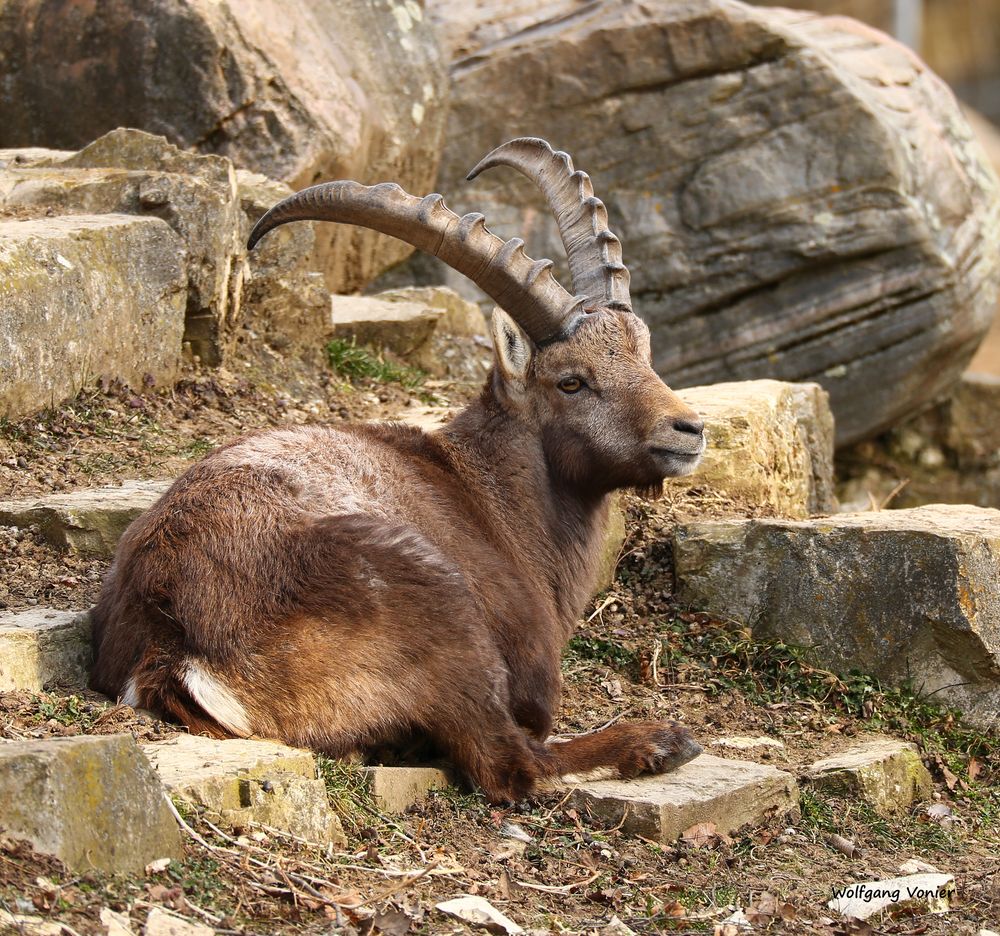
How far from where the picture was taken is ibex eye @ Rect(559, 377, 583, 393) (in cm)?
583

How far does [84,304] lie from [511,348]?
8.08ft

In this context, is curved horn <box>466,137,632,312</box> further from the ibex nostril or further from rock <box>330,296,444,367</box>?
rock <box>330,296,444,367</box>

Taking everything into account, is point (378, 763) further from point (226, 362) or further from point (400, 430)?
point (226, 362)

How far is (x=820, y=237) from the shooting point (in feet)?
40.1

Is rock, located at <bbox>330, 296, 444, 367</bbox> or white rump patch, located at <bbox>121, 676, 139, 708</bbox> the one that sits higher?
rock, located at <bbox>330, 296, 444, 367</bbox>

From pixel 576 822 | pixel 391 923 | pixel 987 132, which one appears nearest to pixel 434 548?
pixel 576 822

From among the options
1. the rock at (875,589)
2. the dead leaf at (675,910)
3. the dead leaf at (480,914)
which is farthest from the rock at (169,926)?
the rock at (875,589)

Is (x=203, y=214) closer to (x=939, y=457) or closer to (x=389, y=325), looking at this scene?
(x=389, y=325)

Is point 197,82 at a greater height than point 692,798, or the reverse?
point 197,82

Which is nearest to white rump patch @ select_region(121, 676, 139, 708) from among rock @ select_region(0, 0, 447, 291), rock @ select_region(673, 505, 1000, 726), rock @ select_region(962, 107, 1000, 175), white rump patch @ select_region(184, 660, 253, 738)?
white rump patch @ select_region(184, 660, 253, 738)

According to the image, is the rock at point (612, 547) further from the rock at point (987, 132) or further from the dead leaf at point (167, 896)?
the rock at point (987, 132)

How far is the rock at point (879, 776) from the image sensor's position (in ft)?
17.7

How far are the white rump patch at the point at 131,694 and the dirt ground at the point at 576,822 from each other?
0.08m

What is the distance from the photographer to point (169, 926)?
343 centimetres
